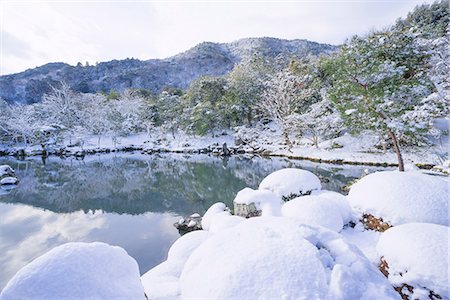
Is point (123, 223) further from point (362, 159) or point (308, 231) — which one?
point (362, 159)

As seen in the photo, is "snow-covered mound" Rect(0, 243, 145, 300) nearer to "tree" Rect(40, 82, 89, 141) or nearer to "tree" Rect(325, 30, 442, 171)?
"tree" Rect(325, 30, 442, 171)

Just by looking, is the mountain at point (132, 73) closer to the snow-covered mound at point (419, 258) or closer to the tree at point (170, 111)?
the tree at point (170, 111)

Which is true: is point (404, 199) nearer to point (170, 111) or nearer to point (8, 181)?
point (8, 181)

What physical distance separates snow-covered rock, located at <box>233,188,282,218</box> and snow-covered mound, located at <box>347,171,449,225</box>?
5.79 ft

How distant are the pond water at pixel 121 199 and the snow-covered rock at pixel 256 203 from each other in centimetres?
217

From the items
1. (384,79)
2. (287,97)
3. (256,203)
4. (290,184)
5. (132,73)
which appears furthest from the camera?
(132,73)

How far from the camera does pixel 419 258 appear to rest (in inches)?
104

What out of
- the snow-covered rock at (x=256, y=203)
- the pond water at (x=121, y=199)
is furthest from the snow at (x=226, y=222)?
the pond water at (x=121, y=199)

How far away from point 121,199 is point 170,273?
8318 millimetres

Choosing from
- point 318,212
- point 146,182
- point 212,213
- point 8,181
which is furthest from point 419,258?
point 8,181

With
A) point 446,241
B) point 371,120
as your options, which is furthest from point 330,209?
point 371,120

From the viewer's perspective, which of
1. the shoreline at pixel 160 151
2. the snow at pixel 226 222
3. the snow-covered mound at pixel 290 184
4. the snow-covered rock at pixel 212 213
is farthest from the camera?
the shoreline at pixel 160 151

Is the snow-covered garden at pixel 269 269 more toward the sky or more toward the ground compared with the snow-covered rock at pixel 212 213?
more toward the sky

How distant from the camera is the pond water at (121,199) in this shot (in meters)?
7.29
